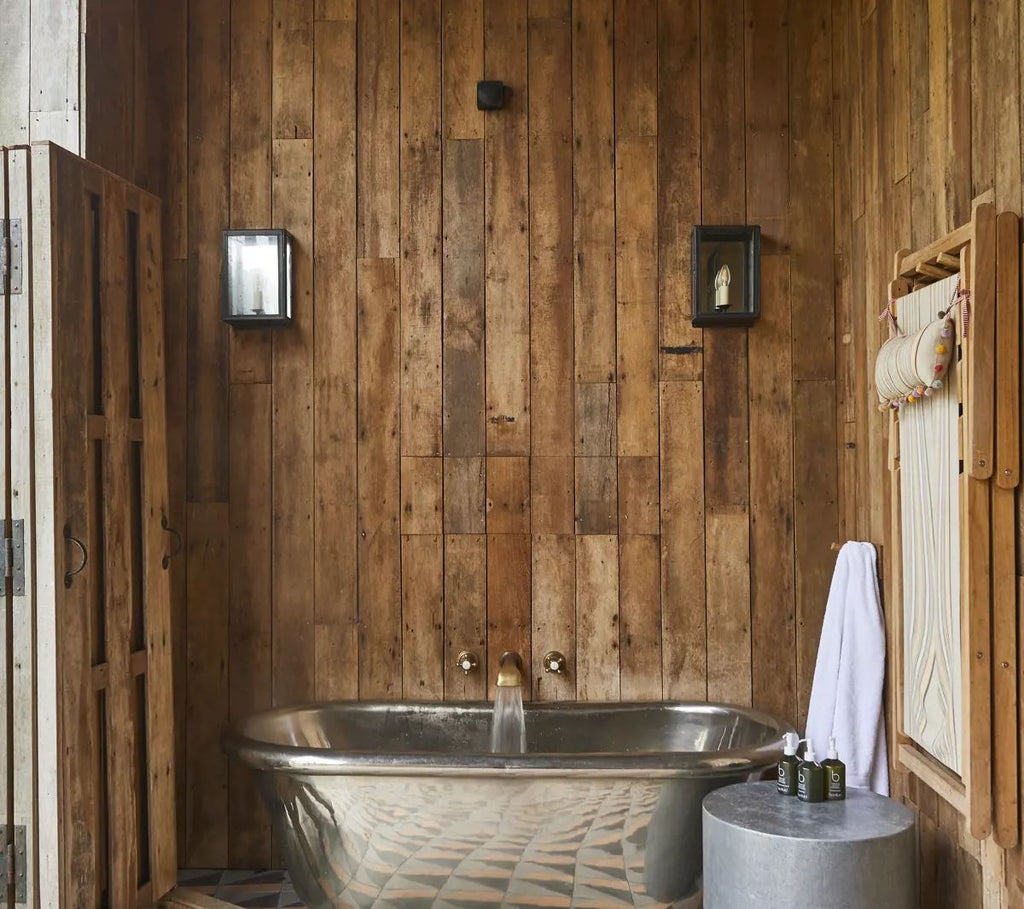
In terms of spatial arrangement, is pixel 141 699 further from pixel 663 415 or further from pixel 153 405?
pixel 663 415

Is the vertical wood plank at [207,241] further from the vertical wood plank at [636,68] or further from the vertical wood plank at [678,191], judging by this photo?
the vertical wood plank at [678,191]

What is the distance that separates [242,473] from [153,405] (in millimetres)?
387

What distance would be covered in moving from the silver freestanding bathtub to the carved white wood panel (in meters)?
0.40

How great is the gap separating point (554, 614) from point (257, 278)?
136 centimetres

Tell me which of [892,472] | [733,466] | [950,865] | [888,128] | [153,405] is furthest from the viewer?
[733,466]

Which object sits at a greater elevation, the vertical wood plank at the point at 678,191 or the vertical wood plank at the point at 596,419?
the vertical wood plank at the point at 678,191

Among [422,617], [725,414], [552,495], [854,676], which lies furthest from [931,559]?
[422,617]

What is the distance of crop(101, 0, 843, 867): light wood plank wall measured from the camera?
9.37ft

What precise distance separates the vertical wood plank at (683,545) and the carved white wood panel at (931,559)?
2.39 feet

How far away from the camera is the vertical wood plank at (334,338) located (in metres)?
2.91

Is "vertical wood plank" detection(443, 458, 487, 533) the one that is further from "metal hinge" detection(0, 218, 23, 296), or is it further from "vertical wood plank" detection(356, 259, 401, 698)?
"metal hinge" detection(0, 218, 23, 296)

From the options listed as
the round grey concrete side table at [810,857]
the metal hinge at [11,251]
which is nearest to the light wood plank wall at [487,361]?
the metal hinge at [11,251]

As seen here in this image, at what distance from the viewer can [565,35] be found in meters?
2.89

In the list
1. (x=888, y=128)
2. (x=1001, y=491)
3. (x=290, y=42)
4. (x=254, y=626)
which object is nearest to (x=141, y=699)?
(x=254, y=626)
